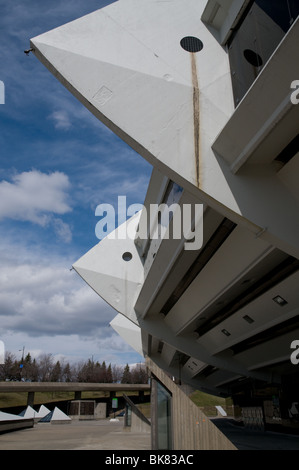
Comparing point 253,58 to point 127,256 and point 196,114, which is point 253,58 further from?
point 127,256

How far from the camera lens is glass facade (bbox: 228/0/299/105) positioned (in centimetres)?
561

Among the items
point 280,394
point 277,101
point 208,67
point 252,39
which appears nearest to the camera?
point 277,101

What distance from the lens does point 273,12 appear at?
5.88 meters

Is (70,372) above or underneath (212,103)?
underneath

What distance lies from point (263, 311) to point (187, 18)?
9.02 meters

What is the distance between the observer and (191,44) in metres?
6.89

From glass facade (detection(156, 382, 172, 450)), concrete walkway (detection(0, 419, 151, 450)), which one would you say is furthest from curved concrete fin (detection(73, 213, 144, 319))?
glass facade (detection(156, 382, 172, 450))

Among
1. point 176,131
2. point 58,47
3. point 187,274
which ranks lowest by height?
point 187,274

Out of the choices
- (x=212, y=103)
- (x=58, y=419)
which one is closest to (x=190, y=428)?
(x=212, y=103)

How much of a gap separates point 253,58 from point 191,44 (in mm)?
1410

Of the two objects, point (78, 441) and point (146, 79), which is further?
point (78, 441)

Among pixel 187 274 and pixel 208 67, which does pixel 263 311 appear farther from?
pixel 208 67

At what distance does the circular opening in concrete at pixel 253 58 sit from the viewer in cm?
600
